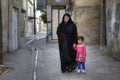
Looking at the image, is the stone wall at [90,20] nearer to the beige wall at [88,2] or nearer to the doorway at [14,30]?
the beige wall at [88,2]

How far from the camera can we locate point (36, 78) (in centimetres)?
981

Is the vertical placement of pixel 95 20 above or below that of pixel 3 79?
above

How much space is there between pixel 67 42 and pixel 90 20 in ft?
44.4

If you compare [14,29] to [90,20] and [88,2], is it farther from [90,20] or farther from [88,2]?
[88,2]

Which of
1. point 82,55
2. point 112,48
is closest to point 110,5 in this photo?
point 112,48

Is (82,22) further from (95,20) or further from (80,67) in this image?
(80,67)

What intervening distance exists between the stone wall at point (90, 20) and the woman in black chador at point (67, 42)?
43.6 ft

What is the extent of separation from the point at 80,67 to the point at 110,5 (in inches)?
263

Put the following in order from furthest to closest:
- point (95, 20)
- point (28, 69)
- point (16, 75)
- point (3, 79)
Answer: point (95, 20), point (28, 69), point (16, 75), point (3, 79)

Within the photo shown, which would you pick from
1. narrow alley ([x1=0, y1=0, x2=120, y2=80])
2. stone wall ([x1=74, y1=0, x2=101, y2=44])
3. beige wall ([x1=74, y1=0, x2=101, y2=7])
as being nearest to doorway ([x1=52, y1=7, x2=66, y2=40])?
narrow alley ([x1=0, y1=0, x2=120, y2=80])

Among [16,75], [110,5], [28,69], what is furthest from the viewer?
[110,5]

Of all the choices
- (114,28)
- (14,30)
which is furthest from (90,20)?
(114,28)

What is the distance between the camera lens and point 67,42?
10.8 metres

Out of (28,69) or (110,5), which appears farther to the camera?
(110,5)
